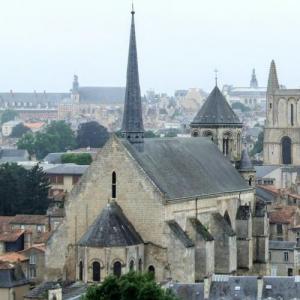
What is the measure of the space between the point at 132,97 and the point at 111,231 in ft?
28.8

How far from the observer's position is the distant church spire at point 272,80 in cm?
15838

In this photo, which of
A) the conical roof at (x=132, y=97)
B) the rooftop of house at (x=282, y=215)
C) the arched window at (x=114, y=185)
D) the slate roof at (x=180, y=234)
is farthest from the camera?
the rooftop of house at (x=282, y=215)

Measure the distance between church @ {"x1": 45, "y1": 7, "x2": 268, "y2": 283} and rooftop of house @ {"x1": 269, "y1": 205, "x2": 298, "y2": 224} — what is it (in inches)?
891

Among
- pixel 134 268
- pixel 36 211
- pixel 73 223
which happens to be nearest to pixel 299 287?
pixel 134 268

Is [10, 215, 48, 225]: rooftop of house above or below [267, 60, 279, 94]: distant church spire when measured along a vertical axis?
below

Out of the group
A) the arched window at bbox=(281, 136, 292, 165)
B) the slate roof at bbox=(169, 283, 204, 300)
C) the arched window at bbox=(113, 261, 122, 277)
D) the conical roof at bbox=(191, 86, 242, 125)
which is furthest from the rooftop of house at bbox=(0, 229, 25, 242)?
the arched window at bbox=(281, 136, 292, 165)

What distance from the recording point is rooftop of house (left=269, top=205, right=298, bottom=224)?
103625mm

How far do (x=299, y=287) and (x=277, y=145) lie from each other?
89264mm

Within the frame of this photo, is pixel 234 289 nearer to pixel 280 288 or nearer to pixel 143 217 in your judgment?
pixel 280 288

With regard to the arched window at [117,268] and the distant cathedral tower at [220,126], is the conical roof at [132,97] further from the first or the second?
the distant cathedral tower at [220,126]

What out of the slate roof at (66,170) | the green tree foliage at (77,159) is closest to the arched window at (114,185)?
the slate roof at (66,170)

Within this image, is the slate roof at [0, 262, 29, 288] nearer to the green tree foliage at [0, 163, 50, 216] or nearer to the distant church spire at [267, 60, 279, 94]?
the green tree foliage at [0, 163, 50, 216]

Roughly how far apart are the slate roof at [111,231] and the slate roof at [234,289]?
17.7 feet

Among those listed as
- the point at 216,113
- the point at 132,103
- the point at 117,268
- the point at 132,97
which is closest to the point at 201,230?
the point at 117,268
